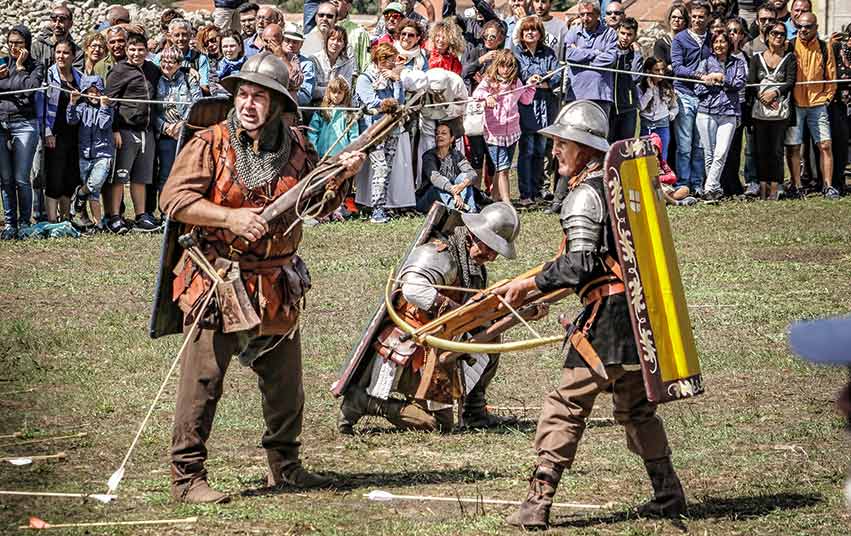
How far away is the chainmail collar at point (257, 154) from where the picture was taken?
700 cm

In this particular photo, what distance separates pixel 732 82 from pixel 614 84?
135 centimetres

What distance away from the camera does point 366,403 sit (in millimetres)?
8594

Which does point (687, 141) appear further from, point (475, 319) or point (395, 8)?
point (475, 319)

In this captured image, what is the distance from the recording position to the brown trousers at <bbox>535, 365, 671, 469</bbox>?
21.5ft

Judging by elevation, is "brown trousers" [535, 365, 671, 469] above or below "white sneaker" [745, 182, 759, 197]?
below

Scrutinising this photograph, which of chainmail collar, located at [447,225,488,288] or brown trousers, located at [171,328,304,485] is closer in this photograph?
brown trousers, located at [171,328,304,485]

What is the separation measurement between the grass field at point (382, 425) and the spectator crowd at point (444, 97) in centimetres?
117

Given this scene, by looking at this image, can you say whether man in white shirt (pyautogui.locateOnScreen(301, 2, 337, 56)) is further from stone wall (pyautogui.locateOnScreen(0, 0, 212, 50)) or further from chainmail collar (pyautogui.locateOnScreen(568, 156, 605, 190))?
stone wall (pyautogui.locateOnScreen(0, 0, 212, 50))

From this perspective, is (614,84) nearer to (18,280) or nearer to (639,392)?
(18,280)

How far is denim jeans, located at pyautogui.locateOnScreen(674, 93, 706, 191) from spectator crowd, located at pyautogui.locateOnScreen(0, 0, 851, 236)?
0.02 m

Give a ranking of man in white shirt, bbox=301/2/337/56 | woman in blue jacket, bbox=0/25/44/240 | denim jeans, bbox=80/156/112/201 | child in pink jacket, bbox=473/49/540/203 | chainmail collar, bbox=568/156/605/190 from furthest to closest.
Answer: man in white shirt, bbox=301/2/337/56, child in pink jacket, bbox=473/49/540/203, denim jeans, bbox=80/156/112/201, woman in blue jacket, bbox=0/25/44/240, chainmail collar, bbox=568/156/605/190

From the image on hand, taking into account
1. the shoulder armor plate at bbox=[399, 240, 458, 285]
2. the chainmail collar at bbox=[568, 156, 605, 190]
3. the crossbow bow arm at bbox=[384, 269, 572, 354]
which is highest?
the chainmail collar at bbox=[568, 156, 605, 190]

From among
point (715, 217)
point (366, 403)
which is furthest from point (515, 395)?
point (715, 217)

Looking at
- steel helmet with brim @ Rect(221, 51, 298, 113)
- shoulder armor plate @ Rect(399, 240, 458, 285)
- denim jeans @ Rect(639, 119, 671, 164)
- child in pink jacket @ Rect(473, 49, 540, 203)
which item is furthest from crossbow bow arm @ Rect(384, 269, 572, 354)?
denim jeans @ Rect(639, 119, 671, 164)
